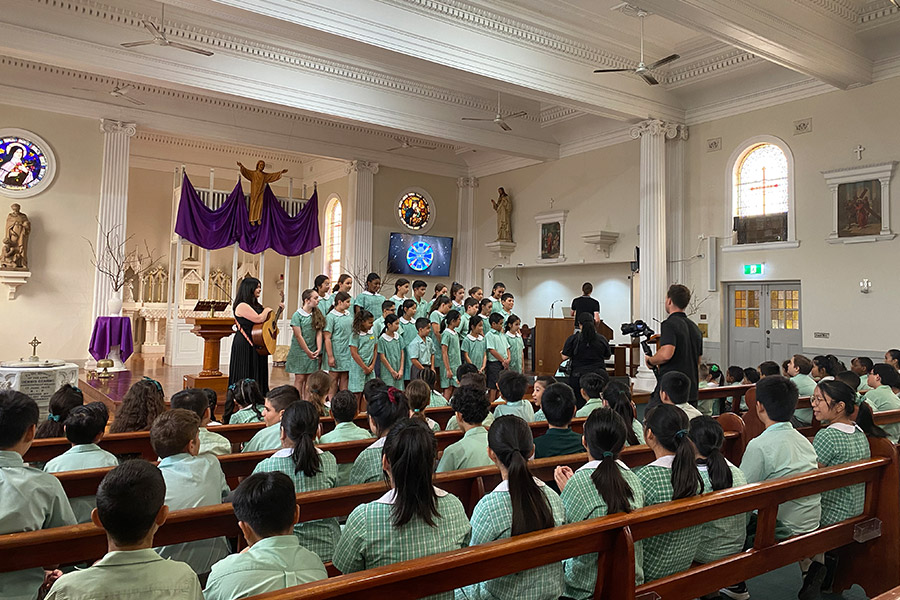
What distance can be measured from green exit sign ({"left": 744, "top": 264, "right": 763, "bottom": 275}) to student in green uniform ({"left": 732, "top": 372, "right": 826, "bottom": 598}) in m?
→ 7.68

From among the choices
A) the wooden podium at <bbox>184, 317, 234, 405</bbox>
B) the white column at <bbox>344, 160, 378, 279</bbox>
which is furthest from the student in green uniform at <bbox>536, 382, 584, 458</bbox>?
the white column at <bbox>344, 160, 378, 279</bbox>

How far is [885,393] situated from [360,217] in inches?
424

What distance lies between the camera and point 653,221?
420 inches

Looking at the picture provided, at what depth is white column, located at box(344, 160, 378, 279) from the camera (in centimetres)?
1397

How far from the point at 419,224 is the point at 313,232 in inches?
116

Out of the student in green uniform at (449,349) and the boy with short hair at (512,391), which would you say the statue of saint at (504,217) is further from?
the boy with short hair at (512,391)

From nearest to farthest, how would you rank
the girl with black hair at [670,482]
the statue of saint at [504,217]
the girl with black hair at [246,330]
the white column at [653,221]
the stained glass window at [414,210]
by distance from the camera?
the girl with black hair at [670,482] → the girl with black hair at [246,330] → the white column at [653,221] → the statue of saint at [504,217] → the stained glass window at [414,210]

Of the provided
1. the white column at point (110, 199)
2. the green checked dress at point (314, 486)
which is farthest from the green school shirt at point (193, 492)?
the white column at point (110, 199)

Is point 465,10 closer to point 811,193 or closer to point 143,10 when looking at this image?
point 143,10

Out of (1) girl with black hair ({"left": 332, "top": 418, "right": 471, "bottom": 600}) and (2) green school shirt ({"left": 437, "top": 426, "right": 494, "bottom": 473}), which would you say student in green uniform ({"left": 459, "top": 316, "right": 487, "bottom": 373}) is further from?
(1) girl with black hair ({"left": 332, "top": 418, "right": 471, "bottom": 600})

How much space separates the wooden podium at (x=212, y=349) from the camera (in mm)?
6969

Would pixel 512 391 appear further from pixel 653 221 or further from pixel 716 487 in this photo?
pixel 653 221

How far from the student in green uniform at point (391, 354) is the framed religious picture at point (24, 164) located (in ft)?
23.8

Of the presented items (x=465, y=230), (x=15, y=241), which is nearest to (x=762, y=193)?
(x=465, y=230)
